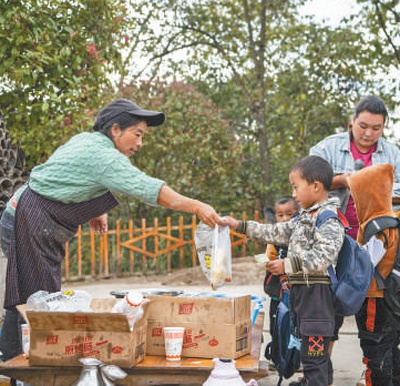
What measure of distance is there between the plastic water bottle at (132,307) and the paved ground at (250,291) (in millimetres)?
1928

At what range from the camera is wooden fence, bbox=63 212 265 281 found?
13.6m

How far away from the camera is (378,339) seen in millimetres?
3832

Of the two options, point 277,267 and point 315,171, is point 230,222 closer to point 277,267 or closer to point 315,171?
point 277,267

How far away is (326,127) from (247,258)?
3467 mm

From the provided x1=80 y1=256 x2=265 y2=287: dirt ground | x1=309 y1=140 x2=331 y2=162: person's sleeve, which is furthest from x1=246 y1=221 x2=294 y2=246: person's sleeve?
x1=80 y1=256 x2=265 y2=287: dirt ground

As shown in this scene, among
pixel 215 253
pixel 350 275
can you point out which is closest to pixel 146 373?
pixel 215 253

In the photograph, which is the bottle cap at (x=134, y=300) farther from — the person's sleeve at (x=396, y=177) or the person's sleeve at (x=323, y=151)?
the person's sleeve at (x=396, y=177)

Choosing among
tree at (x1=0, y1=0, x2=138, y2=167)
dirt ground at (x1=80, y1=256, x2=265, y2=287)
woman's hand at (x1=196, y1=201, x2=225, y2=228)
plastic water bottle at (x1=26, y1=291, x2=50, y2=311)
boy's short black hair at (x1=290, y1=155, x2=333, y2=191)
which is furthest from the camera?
dirt ground at (x1=80, y1=256, x2=265, y2=287)

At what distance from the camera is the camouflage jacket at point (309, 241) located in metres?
3.44

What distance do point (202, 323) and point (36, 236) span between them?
977mm

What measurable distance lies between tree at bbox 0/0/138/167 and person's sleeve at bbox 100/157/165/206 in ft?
12.0

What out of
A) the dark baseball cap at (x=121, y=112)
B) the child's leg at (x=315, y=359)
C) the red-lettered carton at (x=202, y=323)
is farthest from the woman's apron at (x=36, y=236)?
the child's leg at (x=315, y=359)

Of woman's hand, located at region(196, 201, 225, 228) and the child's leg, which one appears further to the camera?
the child's leg

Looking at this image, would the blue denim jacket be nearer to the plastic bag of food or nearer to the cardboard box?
the plastic bag of food
